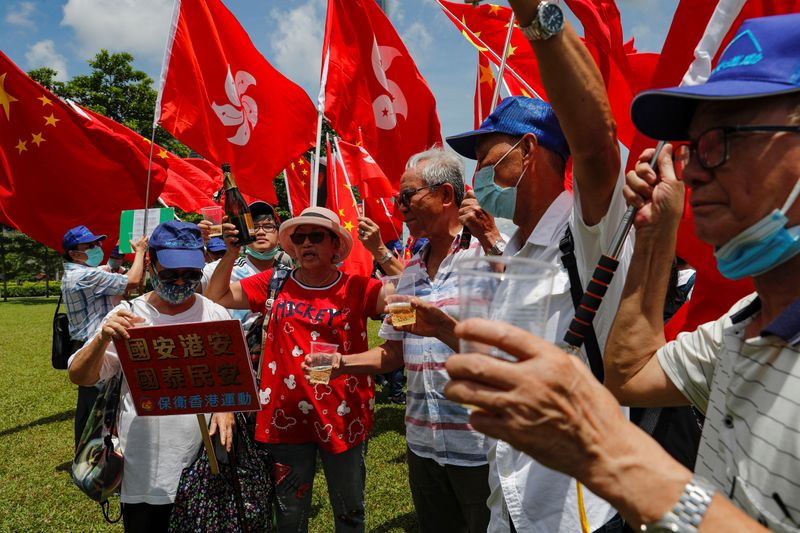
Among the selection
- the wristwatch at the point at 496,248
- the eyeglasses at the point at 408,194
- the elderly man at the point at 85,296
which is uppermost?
the eyeglasses at the point at 408,194

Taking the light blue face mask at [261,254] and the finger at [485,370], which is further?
the light blue face mask at [261,254]

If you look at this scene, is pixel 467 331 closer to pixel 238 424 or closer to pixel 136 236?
pixel 238 424

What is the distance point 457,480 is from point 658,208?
79.9 inches

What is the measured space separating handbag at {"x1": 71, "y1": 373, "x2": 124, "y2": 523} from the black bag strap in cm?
259

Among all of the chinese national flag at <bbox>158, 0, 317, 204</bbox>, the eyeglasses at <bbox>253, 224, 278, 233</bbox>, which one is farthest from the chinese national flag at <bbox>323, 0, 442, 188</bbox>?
the eyeglasses at <bbox>253, 224, 278, 233</bbox>

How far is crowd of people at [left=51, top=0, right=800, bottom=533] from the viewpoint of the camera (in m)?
0.97

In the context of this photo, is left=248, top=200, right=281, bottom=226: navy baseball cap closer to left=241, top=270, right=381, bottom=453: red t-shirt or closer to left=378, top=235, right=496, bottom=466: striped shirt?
left=241, top=270, right=381, bottom=453: red t-shirt

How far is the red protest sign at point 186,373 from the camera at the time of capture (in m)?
2.95

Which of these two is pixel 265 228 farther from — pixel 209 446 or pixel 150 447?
pixel 209 446

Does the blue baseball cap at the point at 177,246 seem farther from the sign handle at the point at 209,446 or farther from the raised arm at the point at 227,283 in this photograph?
the sign handle at the point at 209,446

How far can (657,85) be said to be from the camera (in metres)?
2.49

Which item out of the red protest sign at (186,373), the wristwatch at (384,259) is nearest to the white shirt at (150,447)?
the red protest sign at (186,373)

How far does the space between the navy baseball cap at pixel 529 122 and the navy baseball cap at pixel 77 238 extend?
17.5 ft

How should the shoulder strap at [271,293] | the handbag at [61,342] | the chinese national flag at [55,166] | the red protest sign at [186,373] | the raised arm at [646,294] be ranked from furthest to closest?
the handbag at [61,342], the chinese national flag at [55,166], the shoulder strap at [271,293], the red protest sign at [186,373], the raised arm at [646,294]
